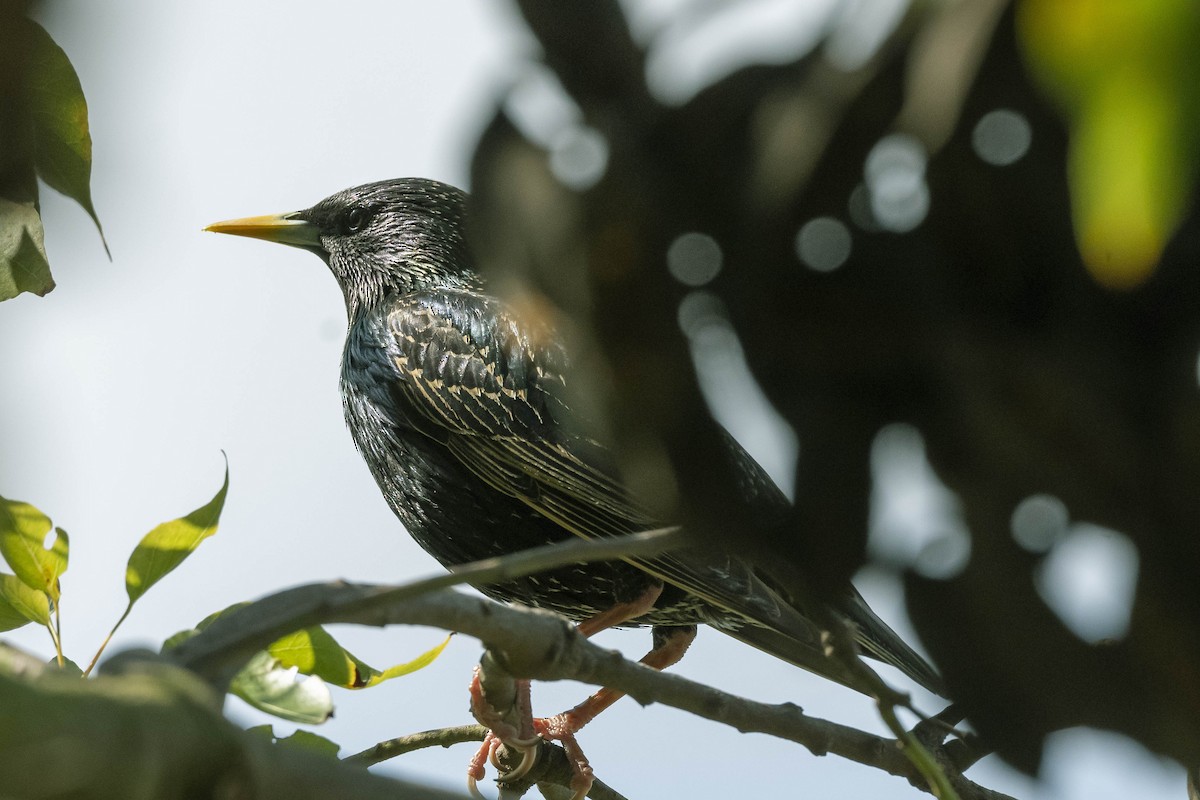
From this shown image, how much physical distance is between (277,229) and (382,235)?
40 centimetres

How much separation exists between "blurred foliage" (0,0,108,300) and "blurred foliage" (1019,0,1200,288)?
0.45m

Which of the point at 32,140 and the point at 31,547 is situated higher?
the point at 32,140

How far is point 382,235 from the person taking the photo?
492 centimetres

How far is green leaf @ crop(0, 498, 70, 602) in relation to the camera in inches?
76.0

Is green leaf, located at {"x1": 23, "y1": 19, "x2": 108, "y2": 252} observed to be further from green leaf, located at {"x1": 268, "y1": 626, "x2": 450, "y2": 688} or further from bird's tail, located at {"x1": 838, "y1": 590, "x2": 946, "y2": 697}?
bird's tail, located at {"x1": 838, "y1": 590, "x2": 946, "y2": 697}

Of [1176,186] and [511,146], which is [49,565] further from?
[1176,186]

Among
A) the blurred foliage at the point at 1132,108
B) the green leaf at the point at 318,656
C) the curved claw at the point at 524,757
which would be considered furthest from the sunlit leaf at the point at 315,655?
the blurred foliage at the point at 1132,108

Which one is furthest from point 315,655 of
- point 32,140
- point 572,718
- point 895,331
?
point 572,718

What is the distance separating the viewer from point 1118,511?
32.1 inches

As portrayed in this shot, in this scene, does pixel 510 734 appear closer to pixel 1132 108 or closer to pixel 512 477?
pixel 512 477

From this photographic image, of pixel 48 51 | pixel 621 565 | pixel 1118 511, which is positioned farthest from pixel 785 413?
pixel 621 565

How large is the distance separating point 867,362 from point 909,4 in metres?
0.26

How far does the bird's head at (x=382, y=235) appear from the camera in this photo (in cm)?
472

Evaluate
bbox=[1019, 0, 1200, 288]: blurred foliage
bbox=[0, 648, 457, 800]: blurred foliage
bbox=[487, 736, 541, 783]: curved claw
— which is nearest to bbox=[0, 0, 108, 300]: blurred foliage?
bbox=[0, 648, 457, 800]: blurred foliage
